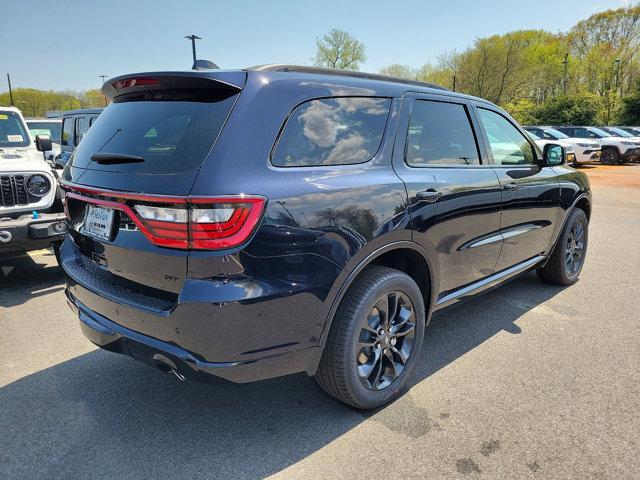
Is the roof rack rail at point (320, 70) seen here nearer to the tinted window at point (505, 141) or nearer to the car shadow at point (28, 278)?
the tinted window at point (505, 141)

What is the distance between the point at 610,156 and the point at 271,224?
23.6 meters

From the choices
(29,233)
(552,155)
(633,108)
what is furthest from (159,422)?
(633,108)

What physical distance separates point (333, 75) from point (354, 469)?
2011mm

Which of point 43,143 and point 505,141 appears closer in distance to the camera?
point 505,141

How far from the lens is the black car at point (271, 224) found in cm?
201

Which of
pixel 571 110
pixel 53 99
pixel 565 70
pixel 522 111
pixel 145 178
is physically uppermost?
pixel 53 99

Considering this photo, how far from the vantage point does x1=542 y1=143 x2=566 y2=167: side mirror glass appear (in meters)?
4.12

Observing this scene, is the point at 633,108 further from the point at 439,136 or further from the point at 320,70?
the point at 320,70

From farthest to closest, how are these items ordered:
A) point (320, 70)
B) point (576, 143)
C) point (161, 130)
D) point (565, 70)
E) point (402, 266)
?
point (565, 70), point (576, 143), point (402, 266), point (320, 70), point (161, 130)

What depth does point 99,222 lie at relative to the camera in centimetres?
241

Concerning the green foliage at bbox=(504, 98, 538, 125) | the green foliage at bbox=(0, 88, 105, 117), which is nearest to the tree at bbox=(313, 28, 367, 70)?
the green foliage at bbox=(504, 98, 538, 125)

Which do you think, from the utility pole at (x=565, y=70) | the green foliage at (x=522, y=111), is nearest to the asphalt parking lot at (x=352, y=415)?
the green foliage at (x=522, y=111)

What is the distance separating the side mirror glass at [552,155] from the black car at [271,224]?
129 centimetres

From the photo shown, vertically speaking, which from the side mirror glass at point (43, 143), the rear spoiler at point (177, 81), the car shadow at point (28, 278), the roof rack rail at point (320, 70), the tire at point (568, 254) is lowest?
the car shadow at point (28, 278)
